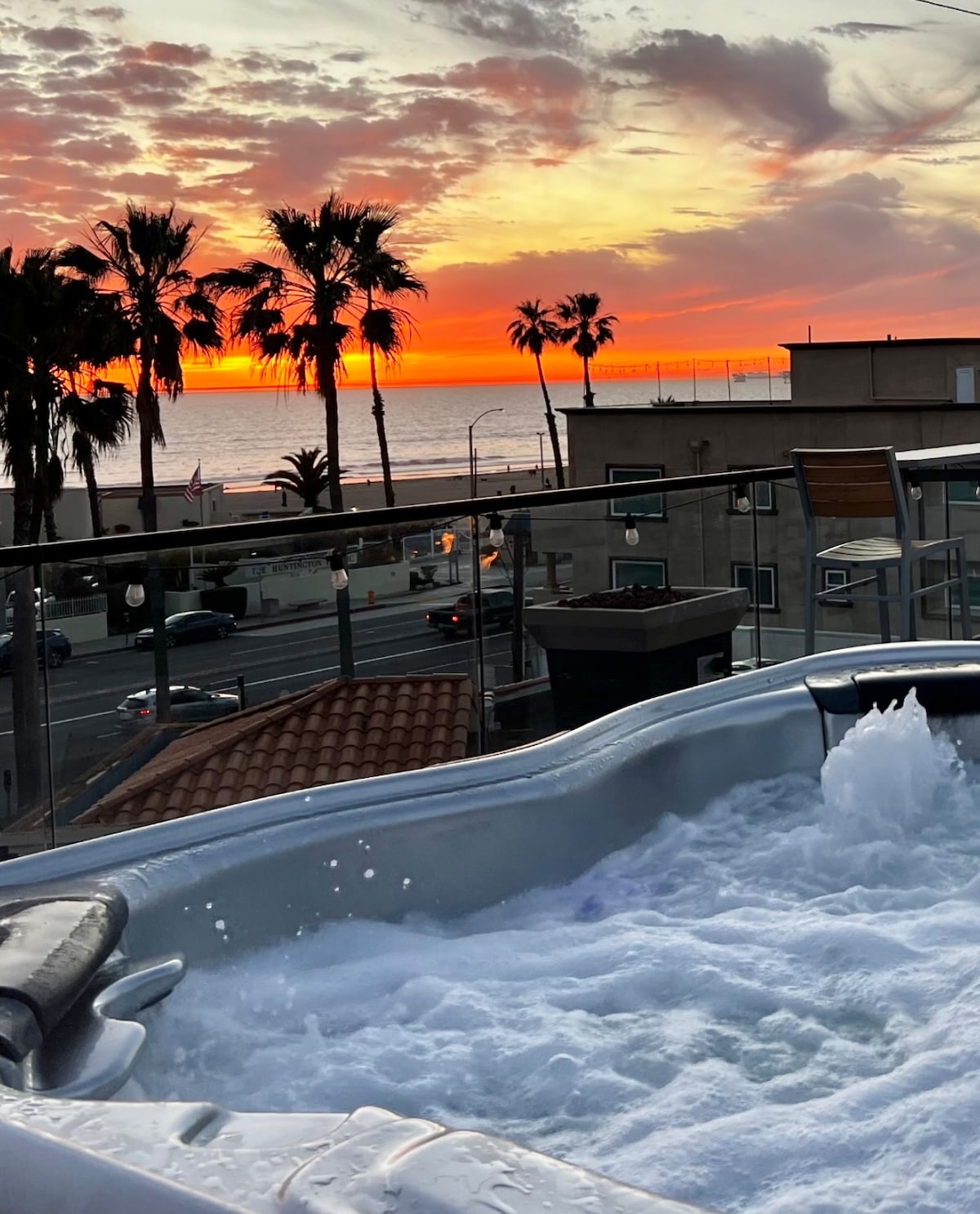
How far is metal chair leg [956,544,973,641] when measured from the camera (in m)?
4.46

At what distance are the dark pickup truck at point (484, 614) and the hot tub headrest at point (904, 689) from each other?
1225 mm

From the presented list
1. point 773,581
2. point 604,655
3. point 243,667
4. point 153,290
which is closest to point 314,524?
point 243,667

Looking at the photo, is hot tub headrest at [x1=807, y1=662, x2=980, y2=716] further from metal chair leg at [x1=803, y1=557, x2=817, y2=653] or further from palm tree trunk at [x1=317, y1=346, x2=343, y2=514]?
palm tree trunk at [x1=317, y1=346, x2=343, y2=514]

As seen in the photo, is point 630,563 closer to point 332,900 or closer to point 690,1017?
point 332,900

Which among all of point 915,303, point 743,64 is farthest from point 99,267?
point 915,303

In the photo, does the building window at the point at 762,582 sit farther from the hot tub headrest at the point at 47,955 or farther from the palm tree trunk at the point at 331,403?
the palm tree trunk at the point at 331,403

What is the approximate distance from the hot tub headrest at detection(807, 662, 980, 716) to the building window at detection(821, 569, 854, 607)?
1.62 meters

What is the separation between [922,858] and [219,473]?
56189 mm

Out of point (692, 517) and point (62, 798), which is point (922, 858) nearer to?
point (62, 798)

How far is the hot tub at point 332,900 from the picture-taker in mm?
920

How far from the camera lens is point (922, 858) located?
2312mm

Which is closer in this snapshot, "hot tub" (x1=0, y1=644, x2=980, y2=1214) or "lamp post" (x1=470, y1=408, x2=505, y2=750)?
"hot tub" (x1=0, y1=644, x2=980, y2=1214)

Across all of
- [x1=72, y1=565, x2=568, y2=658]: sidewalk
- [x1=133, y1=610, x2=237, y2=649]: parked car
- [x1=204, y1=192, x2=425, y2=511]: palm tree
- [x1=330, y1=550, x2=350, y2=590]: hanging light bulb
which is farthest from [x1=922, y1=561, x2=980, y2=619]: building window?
[x1=204, y1=192, x2=425, y2=511]: palm tree

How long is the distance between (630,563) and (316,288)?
19.9 metres
